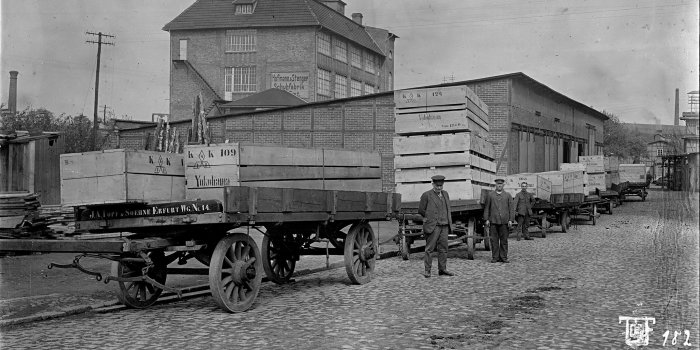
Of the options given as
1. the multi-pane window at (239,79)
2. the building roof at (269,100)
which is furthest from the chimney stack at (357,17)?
the building roof at (269,100)

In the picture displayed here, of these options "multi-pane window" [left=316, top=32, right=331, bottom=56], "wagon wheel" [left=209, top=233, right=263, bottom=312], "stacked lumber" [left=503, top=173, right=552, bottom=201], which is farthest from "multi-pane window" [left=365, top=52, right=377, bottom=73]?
"wagon wheel" [left=209, top=233, right=263, bottom=312]

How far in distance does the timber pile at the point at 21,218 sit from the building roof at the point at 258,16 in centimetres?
3887

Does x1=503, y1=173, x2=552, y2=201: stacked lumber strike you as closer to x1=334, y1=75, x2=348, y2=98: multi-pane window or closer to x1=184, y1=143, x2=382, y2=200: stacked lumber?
x1=184, y1=143, x2=382, y2=200: stacked lumber

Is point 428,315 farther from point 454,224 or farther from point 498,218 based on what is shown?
point 454,224

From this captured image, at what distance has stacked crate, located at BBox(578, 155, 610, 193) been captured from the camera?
2992 centimetres

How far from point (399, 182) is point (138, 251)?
8.02 metres

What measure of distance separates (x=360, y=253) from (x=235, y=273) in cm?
310

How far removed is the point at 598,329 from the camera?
691 centimetres

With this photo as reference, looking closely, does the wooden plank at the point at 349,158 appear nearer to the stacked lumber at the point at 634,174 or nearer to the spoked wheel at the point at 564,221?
the spoked wheel at the point at 564,221

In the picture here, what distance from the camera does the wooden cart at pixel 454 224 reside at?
45.0 feet

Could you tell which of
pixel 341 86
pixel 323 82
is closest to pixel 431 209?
pixel 323 82

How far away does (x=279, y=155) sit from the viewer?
8.59 meters

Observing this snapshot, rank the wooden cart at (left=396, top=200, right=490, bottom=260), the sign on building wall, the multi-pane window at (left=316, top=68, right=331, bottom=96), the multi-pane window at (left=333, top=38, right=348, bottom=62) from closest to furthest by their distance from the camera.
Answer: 1. the wooden cart at (left=396, top=200, right=490, bottom=260)
2. the sign on building wall
3. the multi-pane window at (left=316, top=68, right=331, bottom=96)
4. the multi-pane window at (left=333, top=38, right=348, bottom=62)

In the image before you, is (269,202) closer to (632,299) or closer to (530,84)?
(632,299)
